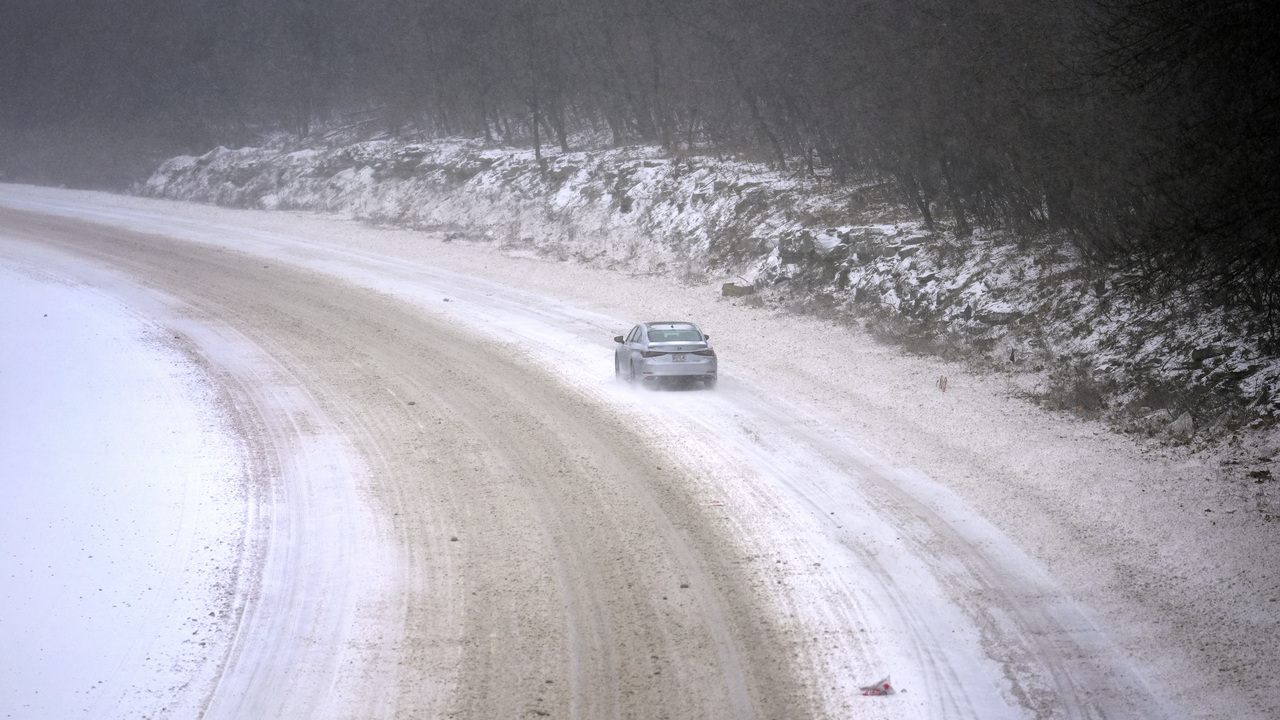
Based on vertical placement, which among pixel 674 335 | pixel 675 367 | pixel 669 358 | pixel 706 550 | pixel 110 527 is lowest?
pixel 110 527

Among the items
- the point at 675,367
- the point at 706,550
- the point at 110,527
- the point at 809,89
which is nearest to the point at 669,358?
the point at 675,367

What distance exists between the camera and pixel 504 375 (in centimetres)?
1841

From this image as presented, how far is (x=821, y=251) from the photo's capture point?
927 inches

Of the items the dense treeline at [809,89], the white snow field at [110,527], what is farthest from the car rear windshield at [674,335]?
the white snow field at [110,527]

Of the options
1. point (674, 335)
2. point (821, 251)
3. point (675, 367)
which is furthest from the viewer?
point (821, 251)

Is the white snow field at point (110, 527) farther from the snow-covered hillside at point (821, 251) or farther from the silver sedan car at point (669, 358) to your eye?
the snow-covered hillside at point (821, 251)

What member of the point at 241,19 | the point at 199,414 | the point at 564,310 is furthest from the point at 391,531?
the point at 241,19

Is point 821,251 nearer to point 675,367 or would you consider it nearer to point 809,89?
point 809,89

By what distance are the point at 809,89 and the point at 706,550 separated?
807 inches

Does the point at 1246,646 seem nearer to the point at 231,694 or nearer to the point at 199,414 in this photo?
the point at 231,694

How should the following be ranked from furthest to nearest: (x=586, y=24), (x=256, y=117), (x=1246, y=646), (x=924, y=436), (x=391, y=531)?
(x=256, y=117) < (x=586, y=24) < (x=924, y=436) < (x=391, y=531) < (x=1246, y=646)

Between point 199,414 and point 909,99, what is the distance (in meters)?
16.6

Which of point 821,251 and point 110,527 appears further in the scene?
point 821,251

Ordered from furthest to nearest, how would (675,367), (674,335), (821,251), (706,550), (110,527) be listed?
(821,251) → (674,335) → (675,367) → (110,527) → (706,550)
